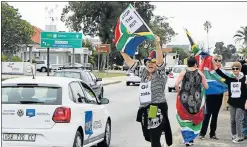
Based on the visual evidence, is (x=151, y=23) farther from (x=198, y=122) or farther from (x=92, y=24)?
(x=198, y=122)

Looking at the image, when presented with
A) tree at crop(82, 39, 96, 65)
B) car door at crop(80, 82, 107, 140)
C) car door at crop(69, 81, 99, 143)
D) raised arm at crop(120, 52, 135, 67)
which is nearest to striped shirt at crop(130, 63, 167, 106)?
raised arm at crop(120, 52, 135, 67)

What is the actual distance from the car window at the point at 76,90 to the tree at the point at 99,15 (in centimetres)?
6874

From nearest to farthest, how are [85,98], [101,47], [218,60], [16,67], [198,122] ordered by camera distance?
[85,98]
[198,122]
[218,60]
[16,67]
[101,47]

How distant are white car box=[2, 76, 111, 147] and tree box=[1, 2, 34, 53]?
4726 cm

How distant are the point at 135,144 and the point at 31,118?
3590 millimetres

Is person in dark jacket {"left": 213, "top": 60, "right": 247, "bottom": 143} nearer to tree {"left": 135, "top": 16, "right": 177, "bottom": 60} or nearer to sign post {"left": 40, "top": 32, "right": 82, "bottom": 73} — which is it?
sign post {"left": 40, "top": 32, "right": 82, "bottom": 73}

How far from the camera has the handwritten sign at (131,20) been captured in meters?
8.50

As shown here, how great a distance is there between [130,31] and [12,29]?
160 ft

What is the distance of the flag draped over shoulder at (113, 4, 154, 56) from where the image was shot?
845 cm

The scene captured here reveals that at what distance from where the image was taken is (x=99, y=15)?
80.0 meters

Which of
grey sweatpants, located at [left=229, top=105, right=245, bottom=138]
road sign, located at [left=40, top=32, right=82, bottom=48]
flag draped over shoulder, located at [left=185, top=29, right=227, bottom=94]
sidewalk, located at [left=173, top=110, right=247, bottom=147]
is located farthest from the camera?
road sign, located at [left=40, top=32, right=82, bottom=48]

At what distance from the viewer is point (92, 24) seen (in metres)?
80.8

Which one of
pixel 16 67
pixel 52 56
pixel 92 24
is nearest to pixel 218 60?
pixel 16 67

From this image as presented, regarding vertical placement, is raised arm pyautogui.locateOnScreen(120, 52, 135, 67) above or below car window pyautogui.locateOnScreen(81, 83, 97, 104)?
above
